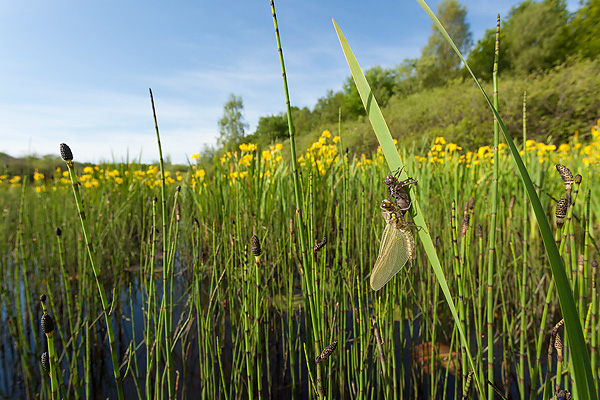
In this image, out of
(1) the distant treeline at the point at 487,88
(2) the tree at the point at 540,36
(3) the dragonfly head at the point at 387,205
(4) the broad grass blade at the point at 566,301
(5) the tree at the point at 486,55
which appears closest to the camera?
(4) the broad grass blade at the point at 566,301

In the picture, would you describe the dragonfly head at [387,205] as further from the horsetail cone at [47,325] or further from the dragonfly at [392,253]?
the horsetail cone at [47,325]

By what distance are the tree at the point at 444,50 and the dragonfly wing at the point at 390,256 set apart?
19.6 m

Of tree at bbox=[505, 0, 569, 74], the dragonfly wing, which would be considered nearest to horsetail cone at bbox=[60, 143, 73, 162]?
the dragonfly wing

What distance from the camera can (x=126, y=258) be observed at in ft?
7.41

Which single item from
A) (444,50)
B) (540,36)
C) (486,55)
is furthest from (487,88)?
(444,50)

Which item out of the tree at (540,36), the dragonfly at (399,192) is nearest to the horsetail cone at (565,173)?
the dragonfly at (399,192)

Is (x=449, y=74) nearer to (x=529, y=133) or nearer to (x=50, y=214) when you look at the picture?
(x=529, y=133)

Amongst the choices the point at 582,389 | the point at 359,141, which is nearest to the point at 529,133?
the point at 359,141

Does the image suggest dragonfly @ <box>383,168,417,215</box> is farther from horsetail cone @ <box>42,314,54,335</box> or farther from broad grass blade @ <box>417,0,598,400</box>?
horsetail cone @ <box>42,314,54,335</box>

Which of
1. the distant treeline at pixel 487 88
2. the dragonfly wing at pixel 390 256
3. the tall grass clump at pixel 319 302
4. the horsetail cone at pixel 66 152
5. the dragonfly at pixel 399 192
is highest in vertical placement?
the distant treeline at pixel 487 88

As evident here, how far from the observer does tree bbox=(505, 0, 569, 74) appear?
14008 mm

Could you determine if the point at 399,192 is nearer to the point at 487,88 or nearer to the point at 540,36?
the point at 487,88

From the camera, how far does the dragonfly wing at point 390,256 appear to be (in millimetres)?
606

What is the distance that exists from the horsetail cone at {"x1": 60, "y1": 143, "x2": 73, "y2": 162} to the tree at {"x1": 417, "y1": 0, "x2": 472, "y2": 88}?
1989 centimetres
